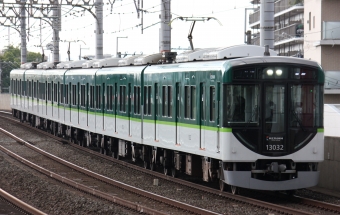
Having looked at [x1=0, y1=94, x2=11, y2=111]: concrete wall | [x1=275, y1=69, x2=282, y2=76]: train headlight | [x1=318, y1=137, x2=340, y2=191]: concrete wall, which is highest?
[x1=275, y1=69, x2=282, y2=76]: train headlight

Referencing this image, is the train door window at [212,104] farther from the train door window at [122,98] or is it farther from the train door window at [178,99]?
the train door window at [122,98]

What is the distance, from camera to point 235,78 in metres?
15.4

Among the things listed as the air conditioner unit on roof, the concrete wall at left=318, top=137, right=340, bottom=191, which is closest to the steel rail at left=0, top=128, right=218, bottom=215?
the air conditioner unit on roof

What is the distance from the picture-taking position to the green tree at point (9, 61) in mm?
100375

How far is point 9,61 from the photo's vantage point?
338ft

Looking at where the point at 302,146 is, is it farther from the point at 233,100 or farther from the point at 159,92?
the point at 159,92

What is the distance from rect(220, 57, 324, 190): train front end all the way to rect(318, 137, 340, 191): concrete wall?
4.33 feet

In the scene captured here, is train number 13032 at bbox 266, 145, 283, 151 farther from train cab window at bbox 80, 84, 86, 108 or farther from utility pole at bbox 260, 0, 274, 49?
train cab window at bbox 80, 84, 86, 108

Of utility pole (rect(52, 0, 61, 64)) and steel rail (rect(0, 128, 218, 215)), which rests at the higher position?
utility pole (rect(52, 0, 61, 64))

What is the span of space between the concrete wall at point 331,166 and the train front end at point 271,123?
132 centimetres

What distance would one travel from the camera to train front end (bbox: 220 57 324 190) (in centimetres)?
1538

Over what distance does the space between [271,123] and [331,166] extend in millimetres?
2314

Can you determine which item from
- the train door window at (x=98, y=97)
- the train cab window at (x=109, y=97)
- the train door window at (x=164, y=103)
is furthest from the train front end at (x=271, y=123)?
the train door window at (x=98, y=97)

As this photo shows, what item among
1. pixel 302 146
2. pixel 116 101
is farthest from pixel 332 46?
pixel 302 146
